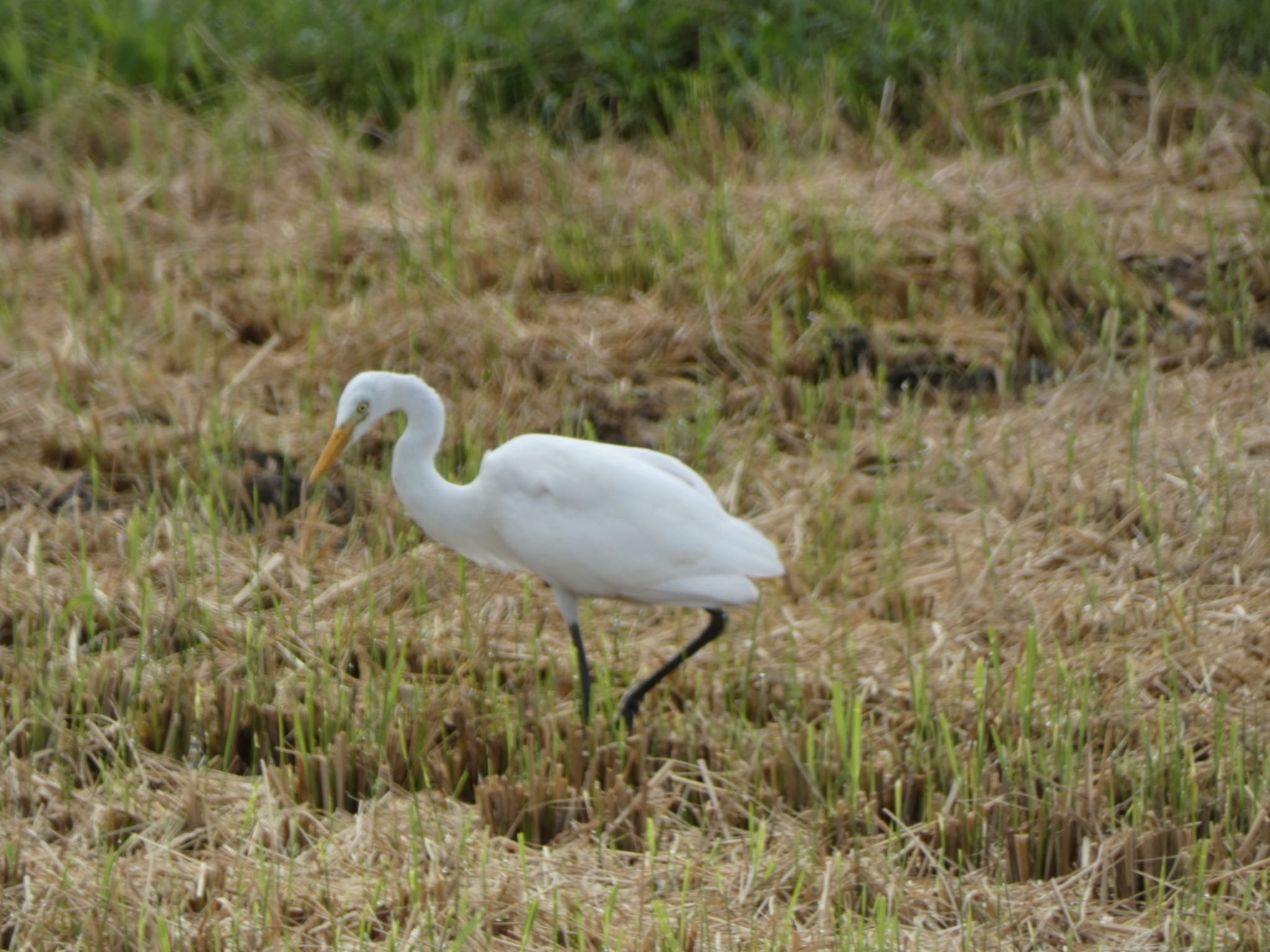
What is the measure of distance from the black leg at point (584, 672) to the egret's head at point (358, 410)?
0.62 meters

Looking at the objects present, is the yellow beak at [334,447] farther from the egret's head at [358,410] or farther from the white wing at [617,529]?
the white wing at [617,529]

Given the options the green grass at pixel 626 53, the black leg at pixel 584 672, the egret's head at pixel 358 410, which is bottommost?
the black leg at pixel 584 672

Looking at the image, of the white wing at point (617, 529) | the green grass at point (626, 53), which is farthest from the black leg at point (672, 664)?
the green grass at point (626, 53)

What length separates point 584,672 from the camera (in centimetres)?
383

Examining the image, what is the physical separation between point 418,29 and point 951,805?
5.56m

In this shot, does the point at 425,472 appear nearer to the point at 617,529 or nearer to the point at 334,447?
the point at 334,447

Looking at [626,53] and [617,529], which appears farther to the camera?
[626,53]

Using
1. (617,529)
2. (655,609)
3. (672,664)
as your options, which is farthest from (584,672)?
(655,609)

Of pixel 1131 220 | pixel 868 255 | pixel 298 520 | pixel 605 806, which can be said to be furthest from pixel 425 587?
pixel 1131 220

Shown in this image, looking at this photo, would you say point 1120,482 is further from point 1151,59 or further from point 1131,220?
point 1151,59

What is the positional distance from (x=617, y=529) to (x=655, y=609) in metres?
0.83

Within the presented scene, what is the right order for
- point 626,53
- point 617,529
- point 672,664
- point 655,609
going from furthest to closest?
point 626,53 → point 655,609 → point 672,664 → point 617,529

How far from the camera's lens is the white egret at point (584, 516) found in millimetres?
3734

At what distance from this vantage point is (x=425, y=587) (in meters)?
4.40
